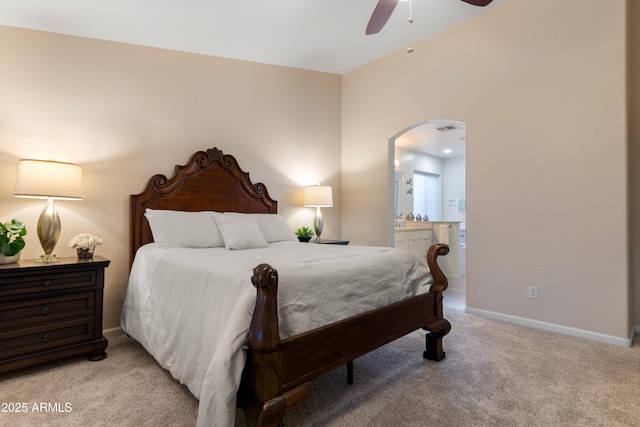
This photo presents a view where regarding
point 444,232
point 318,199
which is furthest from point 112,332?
point 444,232

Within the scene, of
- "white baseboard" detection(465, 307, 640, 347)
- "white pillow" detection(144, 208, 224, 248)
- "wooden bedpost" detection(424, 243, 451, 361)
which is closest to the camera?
"wooden bedpost" detection(424, 243, 451, 361)

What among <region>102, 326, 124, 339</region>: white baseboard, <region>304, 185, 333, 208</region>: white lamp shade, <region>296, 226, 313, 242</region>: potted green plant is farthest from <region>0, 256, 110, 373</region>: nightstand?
<region>304, 185, 333, 208</region>: white lamp shade

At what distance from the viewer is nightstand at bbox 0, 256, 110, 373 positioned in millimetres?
2196

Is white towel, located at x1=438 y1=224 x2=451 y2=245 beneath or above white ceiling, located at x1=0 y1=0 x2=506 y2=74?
beneath

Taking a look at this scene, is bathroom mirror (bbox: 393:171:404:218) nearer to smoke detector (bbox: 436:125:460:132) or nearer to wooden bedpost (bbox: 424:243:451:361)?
smoke detector (bbox: 436:125:460:132)

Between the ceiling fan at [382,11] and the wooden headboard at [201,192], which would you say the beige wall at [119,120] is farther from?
the ceiling fan at [382,11]

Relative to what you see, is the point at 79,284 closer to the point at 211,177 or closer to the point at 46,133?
the point at 46,133

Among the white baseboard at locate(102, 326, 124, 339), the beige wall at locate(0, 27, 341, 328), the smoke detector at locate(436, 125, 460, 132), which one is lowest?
the white baseboard at locate(102, 326, 124, 339)

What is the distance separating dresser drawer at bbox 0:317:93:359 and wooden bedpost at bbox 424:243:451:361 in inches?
96.9

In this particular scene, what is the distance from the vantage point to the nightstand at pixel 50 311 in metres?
2.20

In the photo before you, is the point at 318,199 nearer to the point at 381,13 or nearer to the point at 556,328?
the point at 381,13

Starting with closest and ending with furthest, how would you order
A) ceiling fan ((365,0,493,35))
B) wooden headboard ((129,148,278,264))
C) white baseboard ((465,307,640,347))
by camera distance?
ceiling fan ((365,0,493,35)), white baseboard ((465,307,640,347)), wooden headboard ((129,148,278,264))

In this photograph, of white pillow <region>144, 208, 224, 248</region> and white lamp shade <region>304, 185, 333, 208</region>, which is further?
white lamp shade <region>304, 185, 333, 208</region>

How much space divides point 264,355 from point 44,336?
73.8 inches
